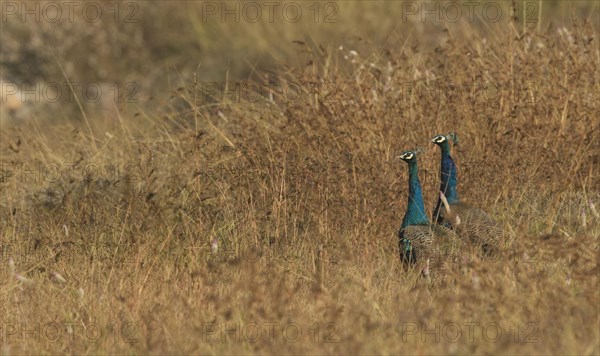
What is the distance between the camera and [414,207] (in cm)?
596

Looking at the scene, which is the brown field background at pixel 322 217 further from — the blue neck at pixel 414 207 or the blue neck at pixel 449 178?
the blue neck at pixel 449 178

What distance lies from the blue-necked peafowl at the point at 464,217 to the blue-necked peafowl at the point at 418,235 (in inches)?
2.8

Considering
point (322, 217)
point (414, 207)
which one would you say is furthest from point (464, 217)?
point (322, 217)

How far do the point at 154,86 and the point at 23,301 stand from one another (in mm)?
8958

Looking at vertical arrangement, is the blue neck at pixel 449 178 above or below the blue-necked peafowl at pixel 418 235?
above

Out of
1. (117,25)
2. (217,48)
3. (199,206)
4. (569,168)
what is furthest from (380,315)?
(117,25)

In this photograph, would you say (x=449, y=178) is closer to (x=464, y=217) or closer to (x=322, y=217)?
(x=464, y=217)

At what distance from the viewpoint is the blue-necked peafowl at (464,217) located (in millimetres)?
5762

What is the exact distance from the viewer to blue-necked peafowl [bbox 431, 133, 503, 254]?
576cm

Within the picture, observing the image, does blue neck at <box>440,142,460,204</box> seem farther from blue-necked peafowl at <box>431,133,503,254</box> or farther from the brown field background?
the brown field background

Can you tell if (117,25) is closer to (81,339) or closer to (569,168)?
(569,168)

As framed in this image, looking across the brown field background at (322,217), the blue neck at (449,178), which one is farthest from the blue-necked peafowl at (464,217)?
the brown field background at (322,217)

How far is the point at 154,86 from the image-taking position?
14.0 m

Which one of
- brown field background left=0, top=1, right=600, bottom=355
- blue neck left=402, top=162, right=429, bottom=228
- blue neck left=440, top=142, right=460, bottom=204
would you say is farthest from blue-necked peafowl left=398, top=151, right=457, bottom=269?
blue neck left=440, top=142, right=460, bottom=204
